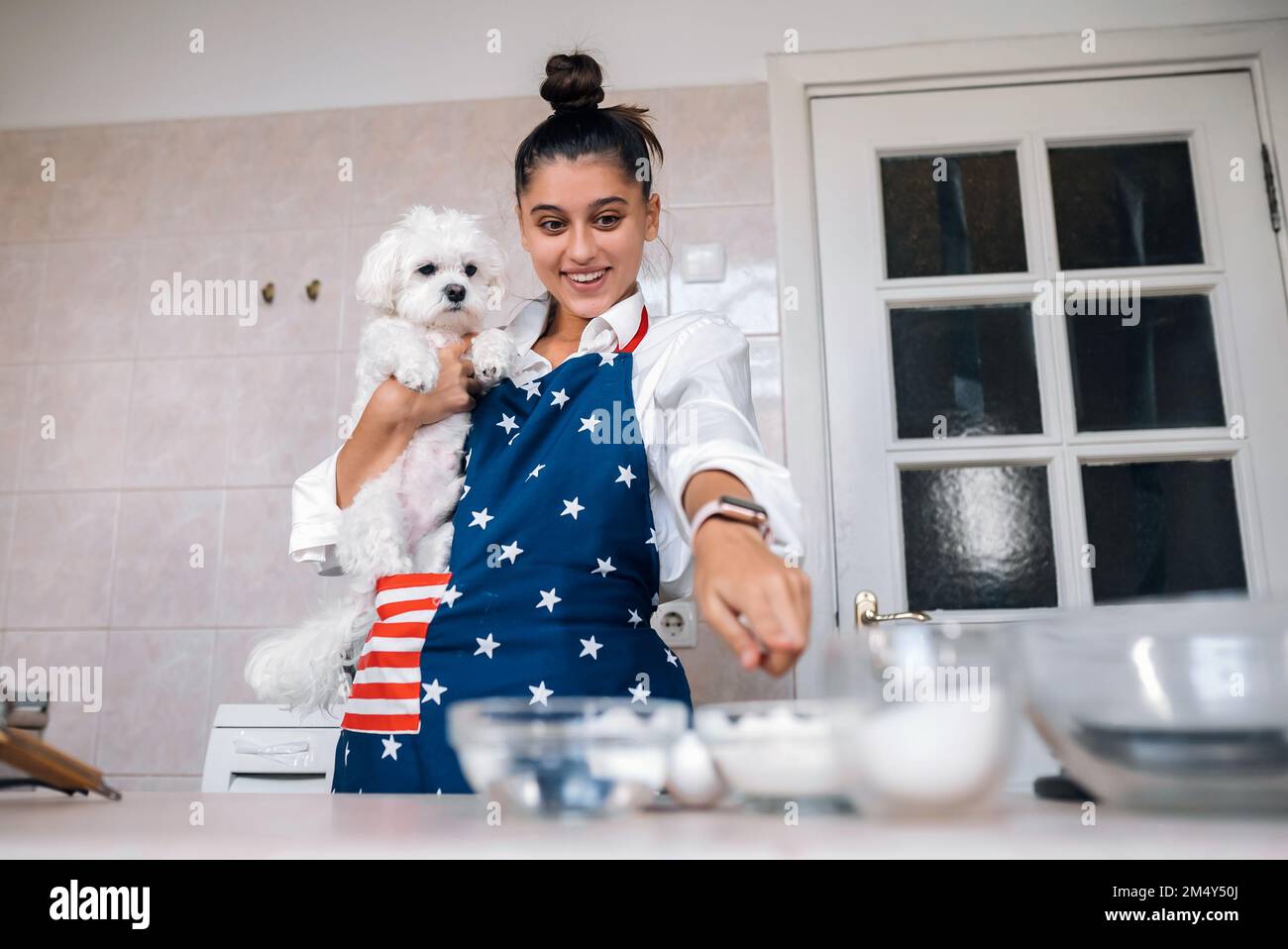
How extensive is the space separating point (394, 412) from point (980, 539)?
1.31 m

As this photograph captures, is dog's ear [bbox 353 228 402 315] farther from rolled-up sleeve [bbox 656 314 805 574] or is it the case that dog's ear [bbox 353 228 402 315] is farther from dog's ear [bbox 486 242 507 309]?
rolled-up sleeve [bbox 656 314 805 574]

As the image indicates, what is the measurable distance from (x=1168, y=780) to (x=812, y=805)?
16cm

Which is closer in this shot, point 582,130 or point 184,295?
point 582,130

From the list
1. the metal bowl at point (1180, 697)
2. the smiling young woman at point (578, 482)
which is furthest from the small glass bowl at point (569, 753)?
the smiling young woman at point (578, 482)

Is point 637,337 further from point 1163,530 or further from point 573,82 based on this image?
point 1163,530

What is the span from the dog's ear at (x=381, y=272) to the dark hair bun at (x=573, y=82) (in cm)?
39

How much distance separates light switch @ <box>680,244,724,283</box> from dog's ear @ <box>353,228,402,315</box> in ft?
2.59

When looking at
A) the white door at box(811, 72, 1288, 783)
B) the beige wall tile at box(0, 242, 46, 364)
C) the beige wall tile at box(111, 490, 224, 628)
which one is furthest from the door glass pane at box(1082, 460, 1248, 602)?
the beige wall tile at box(0, 242, 46, 364)

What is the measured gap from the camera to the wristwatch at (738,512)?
2.30 ft

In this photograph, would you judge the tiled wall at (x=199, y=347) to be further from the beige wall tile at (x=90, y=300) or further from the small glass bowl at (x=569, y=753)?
the small glass bowl at (x=569, y=753)

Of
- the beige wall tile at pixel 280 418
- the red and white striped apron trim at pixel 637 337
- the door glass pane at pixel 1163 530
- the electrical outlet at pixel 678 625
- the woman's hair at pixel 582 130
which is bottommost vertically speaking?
the electrical outlet at pixel 678 625

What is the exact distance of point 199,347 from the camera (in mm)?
2389

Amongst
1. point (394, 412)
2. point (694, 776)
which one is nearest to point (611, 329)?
point (394, 412)

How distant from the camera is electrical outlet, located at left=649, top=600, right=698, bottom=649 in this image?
208cm
